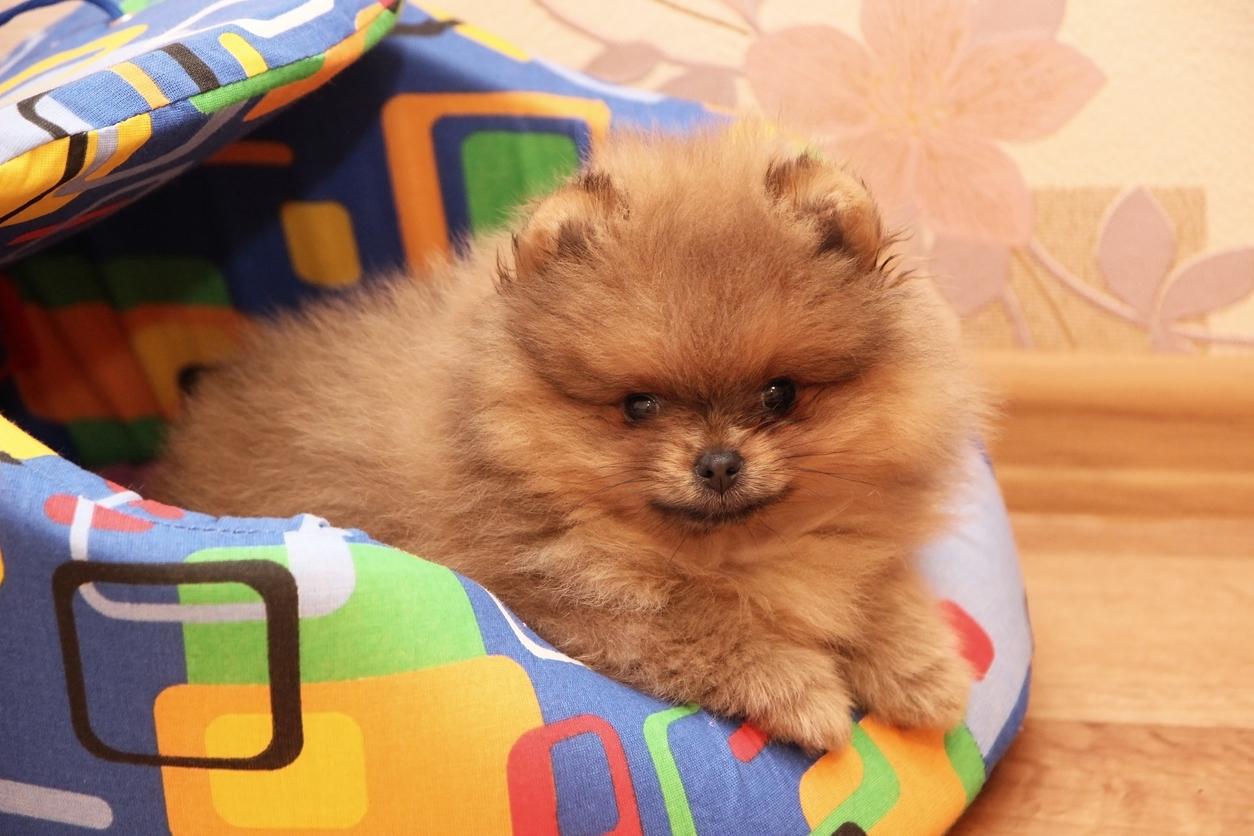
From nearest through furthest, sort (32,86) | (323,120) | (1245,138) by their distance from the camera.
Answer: (32,86), (323,120), (1245,138)

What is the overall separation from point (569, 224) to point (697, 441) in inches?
11.7

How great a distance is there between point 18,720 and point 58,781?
0.08 meters

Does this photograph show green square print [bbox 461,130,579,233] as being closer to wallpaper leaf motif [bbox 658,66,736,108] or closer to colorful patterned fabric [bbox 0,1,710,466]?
colorful patterned fabric [bbox 0,1,710,466]

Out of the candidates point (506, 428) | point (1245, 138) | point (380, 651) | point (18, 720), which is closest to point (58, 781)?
point (18, 720)

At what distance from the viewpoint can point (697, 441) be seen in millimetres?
1303

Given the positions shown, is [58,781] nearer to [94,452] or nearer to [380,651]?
[380,651]

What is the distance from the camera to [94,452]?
87.8 inches

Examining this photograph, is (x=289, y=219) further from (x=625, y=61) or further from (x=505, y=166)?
(x=625, y=61)

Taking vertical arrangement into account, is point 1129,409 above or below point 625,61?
below

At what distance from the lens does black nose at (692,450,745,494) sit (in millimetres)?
1289

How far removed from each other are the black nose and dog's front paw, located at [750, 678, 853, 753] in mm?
284

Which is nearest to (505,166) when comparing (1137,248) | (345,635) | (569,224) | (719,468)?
(569,224)

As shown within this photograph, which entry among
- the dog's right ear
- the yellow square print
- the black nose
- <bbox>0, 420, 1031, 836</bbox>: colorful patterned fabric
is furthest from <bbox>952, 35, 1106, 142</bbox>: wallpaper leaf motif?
the yellow square print

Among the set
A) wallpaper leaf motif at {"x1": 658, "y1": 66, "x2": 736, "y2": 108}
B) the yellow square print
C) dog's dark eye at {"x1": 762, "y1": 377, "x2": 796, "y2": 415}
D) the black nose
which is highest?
wallpaper leaf motif at {"x1": 658, "y1": 66, "x2": 736, "y2": 108}
